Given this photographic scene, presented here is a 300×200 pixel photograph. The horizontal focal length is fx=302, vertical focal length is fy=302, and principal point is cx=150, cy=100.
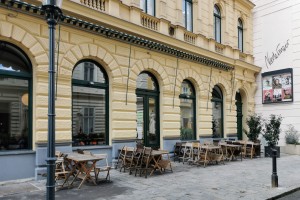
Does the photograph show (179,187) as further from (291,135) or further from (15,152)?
(291,135)

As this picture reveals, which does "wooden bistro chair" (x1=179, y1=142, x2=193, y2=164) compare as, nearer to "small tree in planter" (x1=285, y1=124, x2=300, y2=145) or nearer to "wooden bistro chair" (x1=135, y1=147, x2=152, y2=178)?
"wooden bistro chair" (x1=135, y1=147, x2=152, y2=178)

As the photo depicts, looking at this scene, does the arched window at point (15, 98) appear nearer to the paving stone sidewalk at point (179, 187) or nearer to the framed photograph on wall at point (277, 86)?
the paving stone sidewalk at point (179, 187)

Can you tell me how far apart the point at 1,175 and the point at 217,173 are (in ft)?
21.7

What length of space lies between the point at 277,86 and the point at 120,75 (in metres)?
11.7

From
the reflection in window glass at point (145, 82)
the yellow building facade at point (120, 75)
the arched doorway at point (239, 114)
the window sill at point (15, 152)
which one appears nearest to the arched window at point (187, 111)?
the yellow building facade at point (120, 75)

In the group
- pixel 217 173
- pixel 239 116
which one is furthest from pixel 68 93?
pixel 239 116

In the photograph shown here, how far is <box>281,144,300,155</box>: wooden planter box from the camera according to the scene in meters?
16.7

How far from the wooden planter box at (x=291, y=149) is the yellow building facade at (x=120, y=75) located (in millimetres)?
3109

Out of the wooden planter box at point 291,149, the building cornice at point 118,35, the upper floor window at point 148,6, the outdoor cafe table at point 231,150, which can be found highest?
the upper floor window at point 148,6

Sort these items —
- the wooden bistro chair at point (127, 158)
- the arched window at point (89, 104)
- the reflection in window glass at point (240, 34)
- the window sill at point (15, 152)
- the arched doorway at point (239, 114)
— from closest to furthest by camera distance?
the window sill at point (15, 152)
the wooden bistro chair at point (127, 158)
the arched window at point (89, 104)
the arched doorway at point (239, 114)
the reflection in window glass at point (240, 34)

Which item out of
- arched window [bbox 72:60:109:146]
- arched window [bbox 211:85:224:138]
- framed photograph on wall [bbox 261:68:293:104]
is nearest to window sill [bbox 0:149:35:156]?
arched window [bbox 72:60:109:146]

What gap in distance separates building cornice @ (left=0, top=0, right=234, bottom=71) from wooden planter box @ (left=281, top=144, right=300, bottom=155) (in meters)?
6.13

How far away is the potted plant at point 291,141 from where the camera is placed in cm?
1677

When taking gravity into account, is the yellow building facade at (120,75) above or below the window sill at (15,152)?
above
